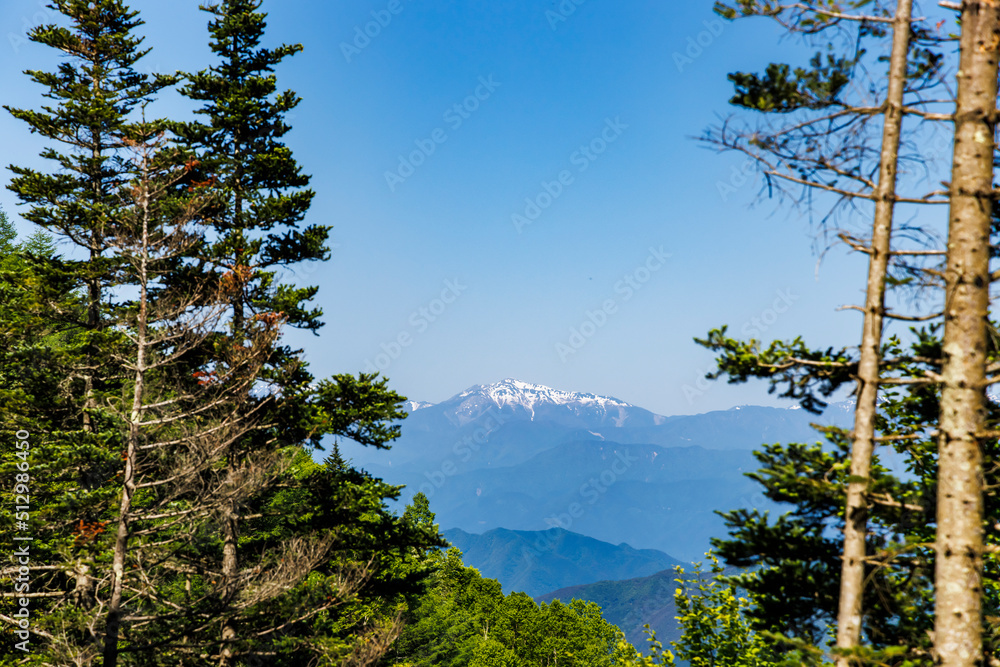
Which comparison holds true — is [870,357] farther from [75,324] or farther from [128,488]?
[75,324]

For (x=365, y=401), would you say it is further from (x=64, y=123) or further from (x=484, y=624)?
(x=484, y=624)

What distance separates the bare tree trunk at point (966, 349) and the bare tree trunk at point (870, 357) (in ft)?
1.74

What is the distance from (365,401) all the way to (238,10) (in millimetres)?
10255

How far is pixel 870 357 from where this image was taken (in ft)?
19.3

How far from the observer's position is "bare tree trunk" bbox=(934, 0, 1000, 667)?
5137 millimetres

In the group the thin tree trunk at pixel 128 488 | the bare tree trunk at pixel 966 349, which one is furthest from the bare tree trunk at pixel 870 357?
the thin tree trunk at pixel 128 488

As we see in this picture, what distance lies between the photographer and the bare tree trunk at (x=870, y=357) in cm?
559

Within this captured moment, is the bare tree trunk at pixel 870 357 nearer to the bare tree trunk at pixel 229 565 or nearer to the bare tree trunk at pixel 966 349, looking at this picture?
the bare tree trunk at pixel 966 349

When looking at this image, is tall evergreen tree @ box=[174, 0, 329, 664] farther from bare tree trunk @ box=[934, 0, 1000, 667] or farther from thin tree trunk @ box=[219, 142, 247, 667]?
bare tree trunk @ box=[934, 0, 1000, 667]

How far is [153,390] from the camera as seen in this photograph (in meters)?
12.5

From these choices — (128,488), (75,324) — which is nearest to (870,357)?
(128,488)

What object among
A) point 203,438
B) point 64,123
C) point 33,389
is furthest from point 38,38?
point 203,438

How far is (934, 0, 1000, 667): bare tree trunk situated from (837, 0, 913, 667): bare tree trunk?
1.74ft

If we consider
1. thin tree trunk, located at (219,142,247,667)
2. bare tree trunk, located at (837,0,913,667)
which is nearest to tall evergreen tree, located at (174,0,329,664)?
thin tree trunk, located at (219,142,247,667)
